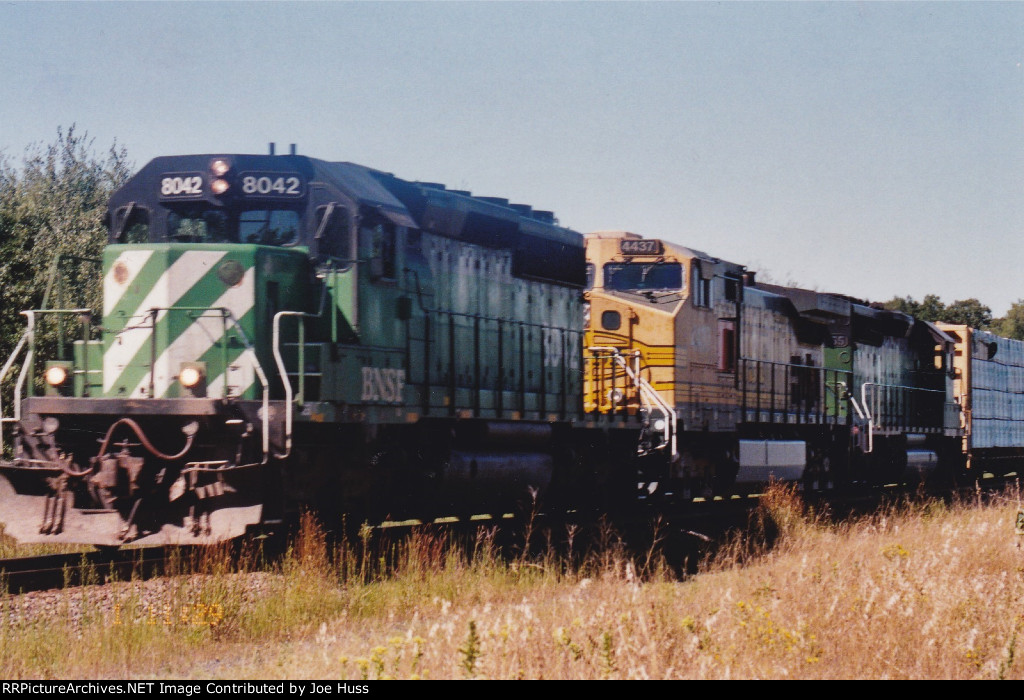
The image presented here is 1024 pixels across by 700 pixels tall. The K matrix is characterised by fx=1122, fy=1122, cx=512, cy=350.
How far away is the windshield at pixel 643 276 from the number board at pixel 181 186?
7.49 meters

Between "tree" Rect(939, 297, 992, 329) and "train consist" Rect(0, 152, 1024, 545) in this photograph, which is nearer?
"train consist" Rect(0, 152, 1024, 545)

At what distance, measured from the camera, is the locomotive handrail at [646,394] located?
47.2 feet

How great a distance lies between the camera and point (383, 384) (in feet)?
32.2

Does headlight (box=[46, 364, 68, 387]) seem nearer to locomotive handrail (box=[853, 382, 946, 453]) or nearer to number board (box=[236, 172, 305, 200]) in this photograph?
number board (box=[236, 172, 305, 200])

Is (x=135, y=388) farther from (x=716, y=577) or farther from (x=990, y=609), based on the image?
(x=990, y=609)

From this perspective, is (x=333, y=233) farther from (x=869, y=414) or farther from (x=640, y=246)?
(x=869, y=414)

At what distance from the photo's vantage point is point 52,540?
9.00m

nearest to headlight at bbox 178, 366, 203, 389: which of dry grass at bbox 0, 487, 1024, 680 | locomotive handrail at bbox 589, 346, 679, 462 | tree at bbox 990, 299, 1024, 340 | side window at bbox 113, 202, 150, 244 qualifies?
dry grass at bbox 0, 487, 1024, 680

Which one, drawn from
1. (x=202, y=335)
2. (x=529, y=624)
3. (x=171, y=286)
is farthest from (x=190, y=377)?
(x=529, y=624)

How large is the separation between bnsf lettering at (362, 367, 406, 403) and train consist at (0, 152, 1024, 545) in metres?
0.02

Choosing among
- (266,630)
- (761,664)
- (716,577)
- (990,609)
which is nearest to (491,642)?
(761,664)

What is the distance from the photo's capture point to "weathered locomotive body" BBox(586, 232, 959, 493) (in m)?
15.2

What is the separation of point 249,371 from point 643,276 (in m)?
7.85

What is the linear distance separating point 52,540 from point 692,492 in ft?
30.9
